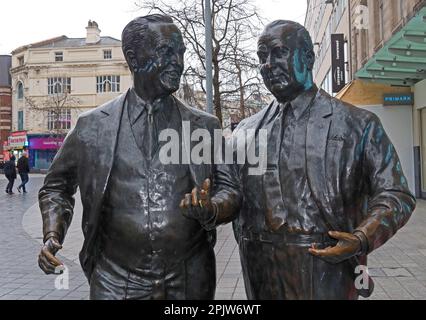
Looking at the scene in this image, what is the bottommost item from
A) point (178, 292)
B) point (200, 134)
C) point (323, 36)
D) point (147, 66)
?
point (178, 292)

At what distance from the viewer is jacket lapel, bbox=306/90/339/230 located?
1.96 metres

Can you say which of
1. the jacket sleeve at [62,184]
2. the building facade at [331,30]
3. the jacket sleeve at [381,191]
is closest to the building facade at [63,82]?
the building facade at [331,30]

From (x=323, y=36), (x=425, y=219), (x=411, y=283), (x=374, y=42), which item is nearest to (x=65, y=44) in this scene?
(x=323, y=36)

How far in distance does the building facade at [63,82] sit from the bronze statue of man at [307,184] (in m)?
41.7

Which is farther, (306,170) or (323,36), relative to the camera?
(323,36)

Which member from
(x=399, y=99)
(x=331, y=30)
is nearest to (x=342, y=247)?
(x=399, y=99)

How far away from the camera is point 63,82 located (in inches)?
1779

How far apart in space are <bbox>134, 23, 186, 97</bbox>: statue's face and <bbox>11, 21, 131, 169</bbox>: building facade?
41575 millimetres

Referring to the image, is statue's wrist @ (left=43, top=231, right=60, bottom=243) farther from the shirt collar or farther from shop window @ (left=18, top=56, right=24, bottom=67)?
shop window @ (left=18, top=56, right=24, bottom=67)

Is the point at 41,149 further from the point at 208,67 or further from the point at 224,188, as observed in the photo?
the point at 224,188

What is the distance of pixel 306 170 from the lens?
79.1 inches

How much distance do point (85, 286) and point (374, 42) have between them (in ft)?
47.9

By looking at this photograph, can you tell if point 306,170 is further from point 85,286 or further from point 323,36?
point 323,36

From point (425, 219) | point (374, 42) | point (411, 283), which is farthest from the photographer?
point (374, 42)
